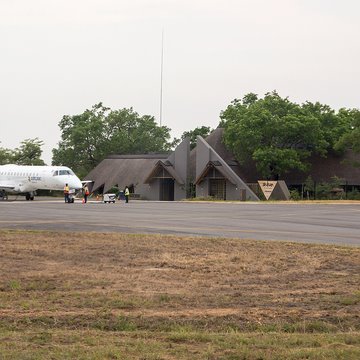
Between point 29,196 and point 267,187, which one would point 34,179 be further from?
point 267,187

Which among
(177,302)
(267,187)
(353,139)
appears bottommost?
(177,302)

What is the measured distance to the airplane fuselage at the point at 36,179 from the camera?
62875mm

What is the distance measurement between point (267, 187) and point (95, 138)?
33.8m

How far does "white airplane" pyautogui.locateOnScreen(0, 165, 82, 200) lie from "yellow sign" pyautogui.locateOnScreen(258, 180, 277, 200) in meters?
17.4

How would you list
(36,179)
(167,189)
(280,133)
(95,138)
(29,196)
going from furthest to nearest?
1. (95,138)
2. (167,189)
3. (280,133)
4. (29,196)
5. (36,179)

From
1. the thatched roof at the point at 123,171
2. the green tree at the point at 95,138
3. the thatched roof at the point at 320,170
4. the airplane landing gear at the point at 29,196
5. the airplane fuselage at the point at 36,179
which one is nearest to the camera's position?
the airplane fuselage at the point at 36,179

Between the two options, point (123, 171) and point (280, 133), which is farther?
point (123, 171)

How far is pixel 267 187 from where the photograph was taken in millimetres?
68562

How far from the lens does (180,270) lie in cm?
1388

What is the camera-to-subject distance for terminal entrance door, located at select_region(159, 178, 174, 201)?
77.9 m

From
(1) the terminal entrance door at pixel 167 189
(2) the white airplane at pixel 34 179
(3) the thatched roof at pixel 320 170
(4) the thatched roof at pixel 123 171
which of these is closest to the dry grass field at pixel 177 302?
(2) the white airplane at pixel 34 179

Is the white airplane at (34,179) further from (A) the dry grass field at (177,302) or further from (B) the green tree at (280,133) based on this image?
(A) the dry grass field at (177,302)

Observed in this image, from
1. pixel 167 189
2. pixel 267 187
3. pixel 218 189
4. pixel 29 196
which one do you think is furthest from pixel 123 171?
pixel 267 187

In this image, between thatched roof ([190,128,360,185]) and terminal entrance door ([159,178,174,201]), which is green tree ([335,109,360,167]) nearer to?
thatched roof ([190,128,360,185])
